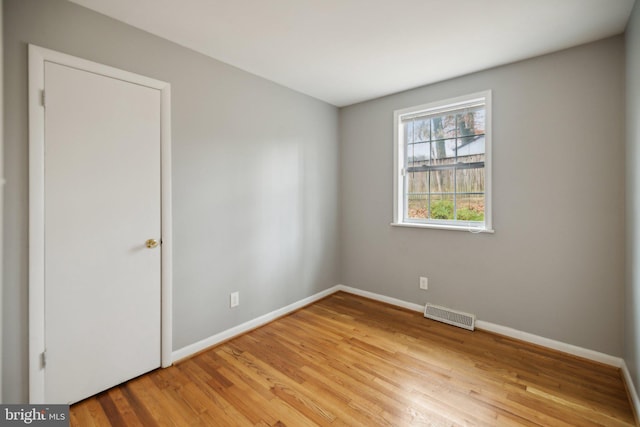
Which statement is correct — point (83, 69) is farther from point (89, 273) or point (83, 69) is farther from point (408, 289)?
point (408, 289)

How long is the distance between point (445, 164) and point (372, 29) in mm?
1586

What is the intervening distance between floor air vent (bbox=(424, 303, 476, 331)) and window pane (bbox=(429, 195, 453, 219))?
0.96 m

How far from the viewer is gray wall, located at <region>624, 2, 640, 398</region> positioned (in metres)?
1.73

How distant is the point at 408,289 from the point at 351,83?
234cm

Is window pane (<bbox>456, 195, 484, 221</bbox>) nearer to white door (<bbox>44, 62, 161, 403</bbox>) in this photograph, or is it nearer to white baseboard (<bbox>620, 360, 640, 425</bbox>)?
white baseboard (<bbox>620, 360, 640, 425</bbox>)

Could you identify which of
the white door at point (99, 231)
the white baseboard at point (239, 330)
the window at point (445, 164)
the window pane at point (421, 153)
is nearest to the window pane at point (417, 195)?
the window at point (445, 164)

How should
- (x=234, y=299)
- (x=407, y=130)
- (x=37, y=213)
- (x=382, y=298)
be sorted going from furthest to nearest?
(x=382, y=298) < (x=407, y=130) < (x=234, y=299) < (x=37, y=213)

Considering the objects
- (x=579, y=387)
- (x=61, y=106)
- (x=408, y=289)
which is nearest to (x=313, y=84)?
(x=61, y=106)

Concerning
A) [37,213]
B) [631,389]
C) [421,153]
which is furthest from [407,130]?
[37,213]

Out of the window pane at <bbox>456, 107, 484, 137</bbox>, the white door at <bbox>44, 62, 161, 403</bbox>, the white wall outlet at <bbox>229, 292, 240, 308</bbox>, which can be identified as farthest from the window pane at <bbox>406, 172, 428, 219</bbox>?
the white door at <bbox>44, 62, 161, 403</bbox>

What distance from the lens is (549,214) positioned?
2.40m

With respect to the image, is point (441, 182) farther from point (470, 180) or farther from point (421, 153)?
point (421, 153)

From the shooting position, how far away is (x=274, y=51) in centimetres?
237

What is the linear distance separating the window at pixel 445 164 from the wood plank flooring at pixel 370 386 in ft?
3.88
